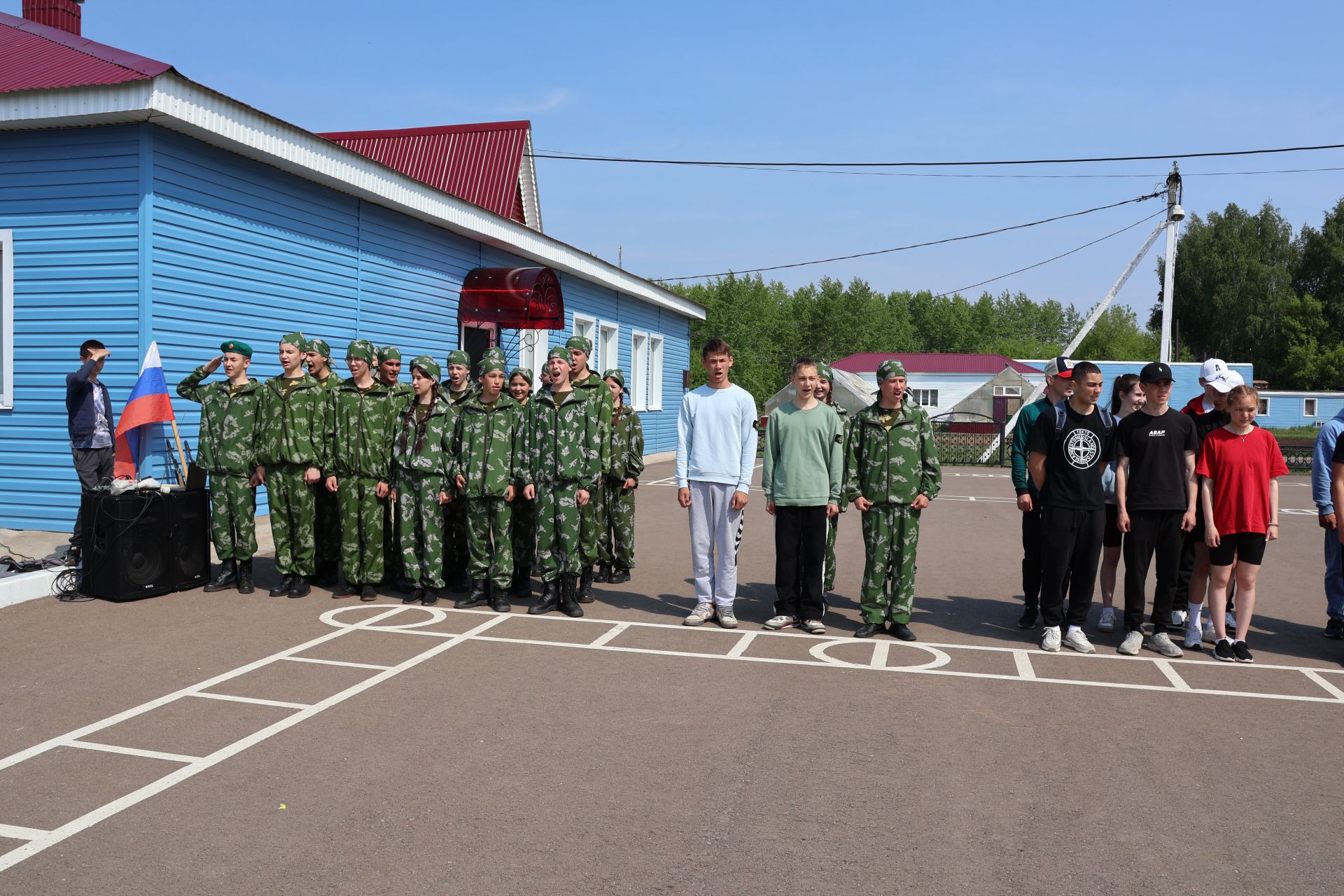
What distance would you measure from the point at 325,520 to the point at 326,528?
0.22 feet

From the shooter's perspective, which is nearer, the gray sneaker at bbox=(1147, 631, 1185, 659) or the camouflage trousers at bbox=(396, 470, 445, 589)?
the gray sneaker at bbox=(1147, 631, 1185, 659)

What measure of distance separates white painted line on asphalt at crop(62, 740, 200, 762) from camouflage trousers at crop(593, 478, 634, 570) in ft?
15.3

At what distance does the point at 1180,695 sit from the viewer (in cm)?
605

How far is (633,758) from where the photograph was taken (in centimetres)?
474

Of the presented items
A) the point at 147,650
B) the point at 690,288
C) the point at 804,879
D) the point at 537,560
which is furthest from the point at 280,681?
the point at 690,288

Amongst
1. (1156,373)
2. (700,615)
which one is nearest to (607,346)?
(700,615)

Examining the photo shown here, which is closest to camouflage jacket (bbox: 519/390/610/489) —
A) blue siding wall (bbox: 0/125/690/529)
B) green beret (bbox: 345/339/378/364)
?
green beret (bbox: 345/339/378/364)

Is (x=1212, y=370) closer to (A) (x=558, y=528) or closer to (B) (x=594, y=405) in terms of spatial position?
(B) (x=594, y=405)

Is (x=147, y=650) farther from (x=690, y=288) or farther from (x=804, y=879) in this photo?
(x=690, y=288)

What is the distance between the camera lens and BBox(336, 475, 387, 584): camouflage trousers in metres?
8.34

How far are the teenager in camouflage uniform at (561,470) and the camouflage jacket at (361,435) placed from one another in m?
1.23

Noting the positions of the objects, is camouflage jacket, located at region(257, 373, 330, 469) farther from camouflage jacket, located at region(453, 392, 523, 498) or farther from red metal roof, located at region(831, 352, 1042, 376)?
red metal roof, located at region(831, 352, 1042, 376)

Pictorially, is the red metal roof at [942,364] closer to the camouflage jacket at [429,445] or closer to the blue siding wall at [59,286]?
the blue siding wall at [59,286]

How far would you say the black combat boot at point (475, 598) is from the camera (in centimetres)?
824
